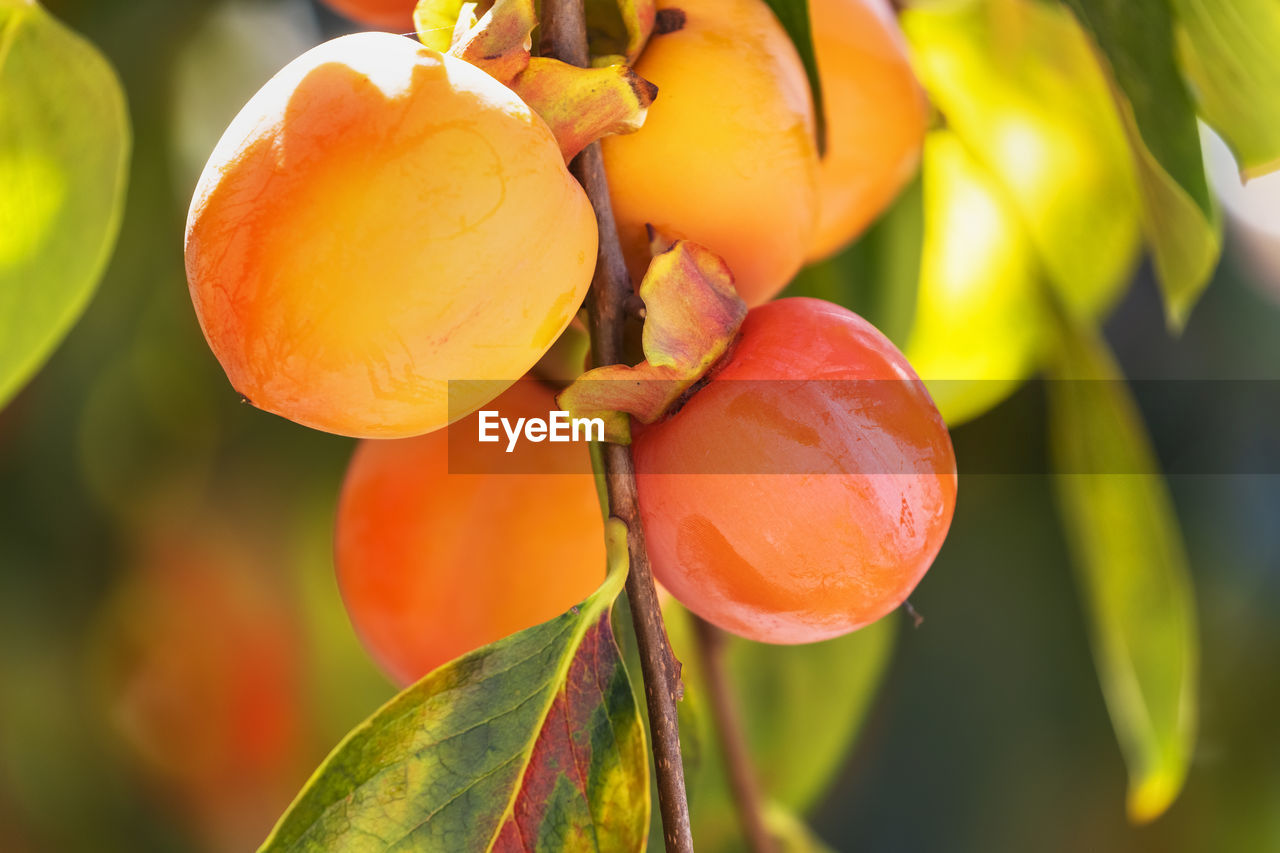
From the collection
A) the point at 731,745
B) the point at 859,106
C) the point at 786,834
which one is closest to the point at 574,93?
the point at 859,106

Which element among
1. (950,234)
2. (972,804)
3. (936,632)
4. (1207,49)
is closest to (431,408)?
(1207,49)

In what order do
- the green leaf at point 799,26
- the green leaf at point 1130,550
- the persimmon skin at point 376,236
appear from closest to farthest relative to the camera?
1. the persimmon skin at point 376,236
2. the green leaf at point 799,26
3. the green leaf at point 1130,550

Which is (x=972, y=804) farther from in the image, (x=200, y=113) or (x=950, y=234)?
(x=200, y=113)

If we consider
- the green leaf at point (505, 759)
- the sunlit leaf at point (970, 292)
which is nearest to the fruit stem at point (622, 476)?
the green leaf at point (505, 759)

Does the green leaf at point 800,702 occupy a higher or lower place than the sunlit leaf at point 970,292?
lower

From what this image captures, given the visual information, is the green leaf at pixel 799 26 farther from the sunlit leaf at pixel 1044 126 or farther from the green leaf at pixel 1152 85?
the sunlit leaf at pixel 1044 126
